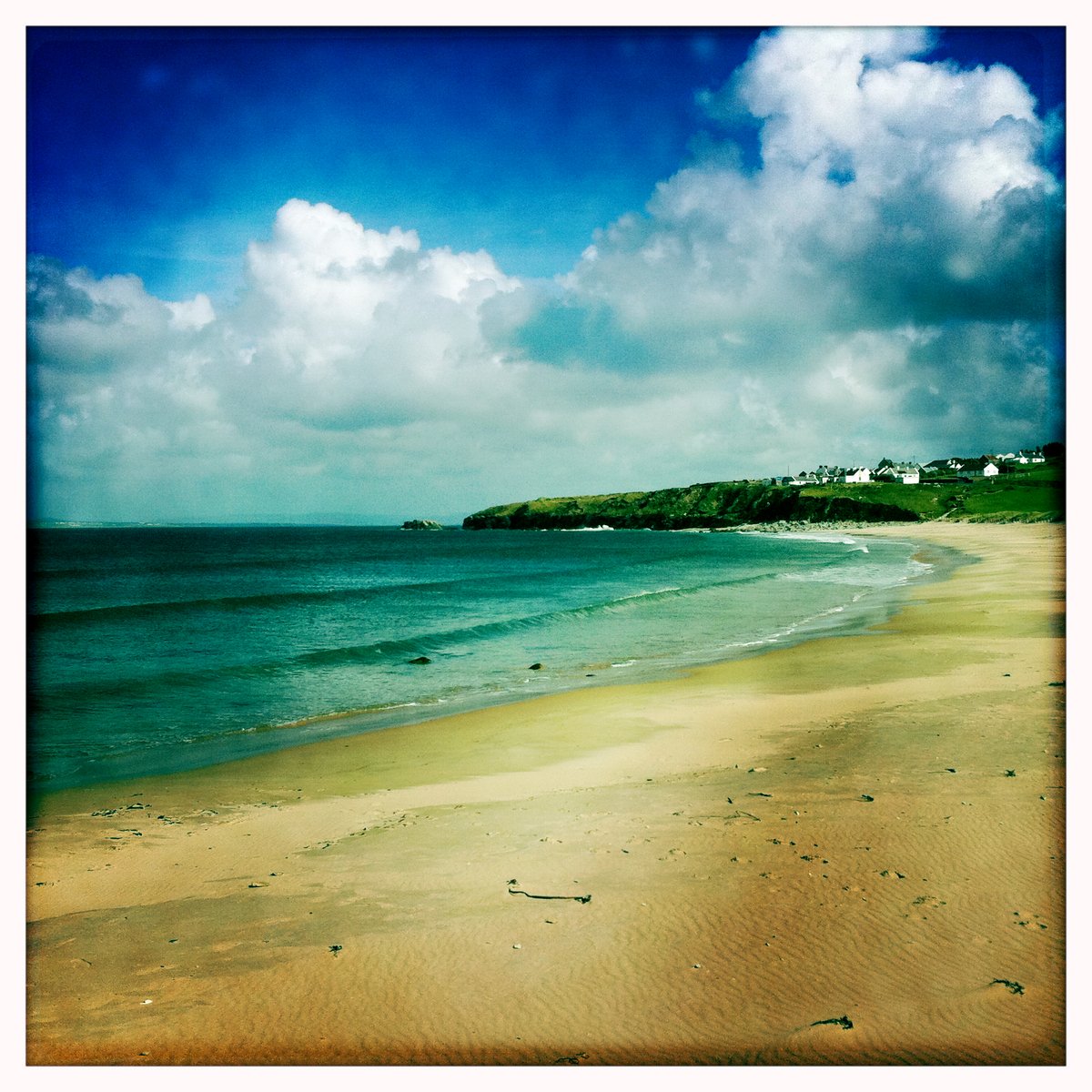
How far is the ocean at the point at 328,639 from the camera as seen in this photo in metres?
7.41

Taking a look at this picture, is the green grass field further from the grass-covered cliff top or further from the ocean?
the ocean

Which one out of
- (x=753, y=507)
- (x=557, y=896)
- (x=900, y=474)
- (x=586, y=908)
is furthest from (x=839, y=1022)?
(x=753, y=507)

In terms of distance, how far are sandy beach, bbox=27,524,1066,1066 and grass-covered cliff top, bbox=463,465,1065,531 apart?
37356 millimetres

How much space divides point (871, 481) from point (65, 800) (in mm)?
85067

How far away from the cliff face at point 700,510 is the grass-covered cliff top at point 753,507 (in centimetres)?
10

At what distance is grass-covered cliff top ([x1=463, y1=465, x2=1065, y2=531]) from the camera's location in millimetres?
55031

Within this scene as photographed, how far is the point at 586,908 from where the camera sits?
342cm

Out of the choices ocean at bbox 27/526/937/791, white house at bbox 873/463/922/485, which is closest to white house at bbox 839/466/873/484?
white house at bbox 873/463/922/485

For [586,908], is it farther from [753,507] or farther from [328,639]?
[753,507]

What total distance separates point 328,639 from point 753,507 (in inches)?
3112

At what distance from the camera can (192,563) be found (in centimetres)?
3356

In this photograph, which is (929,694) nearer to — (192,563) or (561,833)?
(561,833)

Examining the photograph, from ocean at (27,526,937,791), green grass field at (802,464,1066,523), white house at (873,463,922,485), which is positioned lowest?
ocean at (27,526,937,791)

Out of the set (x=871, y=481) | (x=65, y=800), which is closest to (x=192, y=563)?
(x=65, y=800)
